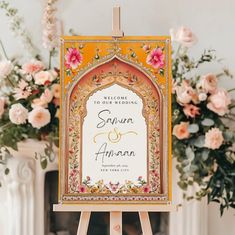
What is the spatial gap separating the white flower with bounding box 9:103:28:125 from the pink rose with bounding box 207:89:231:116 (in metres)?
0.70

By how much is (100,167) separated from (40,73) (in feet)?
2.09

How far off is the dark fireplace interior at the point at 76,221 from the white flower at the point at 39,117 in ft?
1.71

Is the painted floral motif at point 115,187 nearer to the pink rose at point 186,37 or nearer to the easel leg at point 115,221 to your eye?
the easel leg at point 115,221

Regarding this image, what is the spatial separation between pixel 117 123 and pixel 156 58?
0.21 m

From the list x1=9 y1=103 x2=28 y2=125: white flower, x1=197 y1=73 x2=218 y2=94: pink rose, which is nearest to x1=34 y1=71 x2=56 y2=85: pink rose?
x1=9 y1=103 x2=28 y2=125: white flower

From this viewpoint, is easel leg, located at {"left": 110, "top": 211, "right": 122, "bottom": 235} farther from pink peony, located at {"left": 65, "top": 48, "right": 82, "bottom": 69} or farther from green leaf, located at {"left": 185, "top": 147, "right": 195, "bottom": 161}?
green leaf, located at {"left": 185, "top": 147, "right": 195, "bottom": 161}

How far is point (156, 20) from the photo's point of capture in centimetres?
226

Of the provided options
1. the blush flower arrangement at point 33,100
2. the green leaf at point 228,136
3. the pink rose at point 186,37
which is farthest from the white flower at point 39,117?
the green leaf at point 228,136

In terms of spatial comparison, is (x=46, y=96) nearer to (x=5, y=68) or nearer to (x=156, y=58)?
(x=5, y=68)

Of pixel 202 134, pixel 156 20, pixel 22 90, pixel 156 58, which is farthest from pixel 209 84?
pixel 22 90

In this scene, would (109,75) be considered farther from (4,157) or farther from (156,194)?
(4,157)

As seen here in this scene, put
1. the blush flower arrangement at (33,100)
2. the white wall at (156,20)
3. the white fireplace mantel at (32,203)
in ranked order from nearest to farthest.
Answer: the blush flower arrangement at (33,100), the white fireplace mantel at (32,203), the white wall at (156,20)

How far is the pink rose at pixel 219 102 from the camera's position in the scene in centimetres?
191

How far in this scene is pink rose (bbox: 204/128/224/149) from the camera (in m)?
1.87
